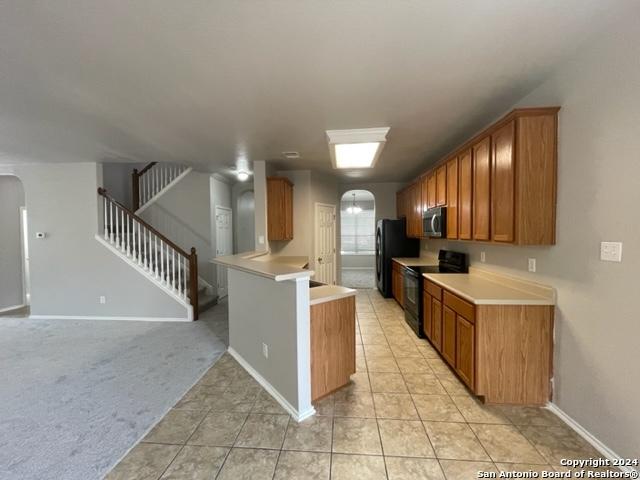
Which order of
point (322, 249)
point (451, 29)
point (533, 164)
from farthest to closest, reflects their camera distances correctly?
point (322, 249), point (533, 164), point (451, 29)

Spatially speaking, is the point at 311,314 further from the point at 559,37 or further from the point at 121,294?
the point at 121,294

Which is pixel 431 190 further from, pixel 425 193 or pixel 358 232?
pixel 358 232

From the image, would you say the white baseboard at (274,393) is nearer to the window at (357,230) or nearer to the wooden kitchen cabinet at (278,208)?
the wooden kitchen cabinet at (278,208)

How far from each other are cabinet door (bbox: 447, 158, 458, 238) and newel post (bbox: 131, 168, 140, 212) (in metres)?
5.80

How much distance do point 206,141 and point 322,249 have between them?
2910mm

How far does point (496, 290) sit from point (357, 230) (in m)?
7.54

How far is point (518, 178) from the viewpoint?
208cm

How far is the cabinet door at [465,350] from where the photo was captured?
2227 millimetres

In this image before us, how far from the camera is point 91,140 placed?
3330 mm

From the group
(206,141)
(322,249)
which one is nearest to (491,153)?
(206,141)

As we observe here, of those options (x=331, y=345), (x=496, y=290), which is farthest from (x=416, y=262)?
(x=331, y=345)

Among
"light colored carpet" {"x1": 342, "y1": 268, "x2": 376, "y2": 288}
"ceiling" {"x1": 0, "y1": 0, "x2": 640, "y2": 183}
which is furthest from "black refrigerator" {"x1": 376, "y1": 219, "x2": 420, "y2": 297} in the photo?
"ceiling" {"x1": 0, "y1": 0, "x2": 640, "y2": 183}

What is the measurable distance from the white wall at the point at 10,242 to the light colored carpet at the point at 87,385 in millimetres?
1246

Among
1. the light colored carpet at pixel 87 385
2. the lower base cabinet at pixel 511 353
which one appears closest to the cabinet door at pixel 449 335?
the lower base cabinet at pixel 511 353
